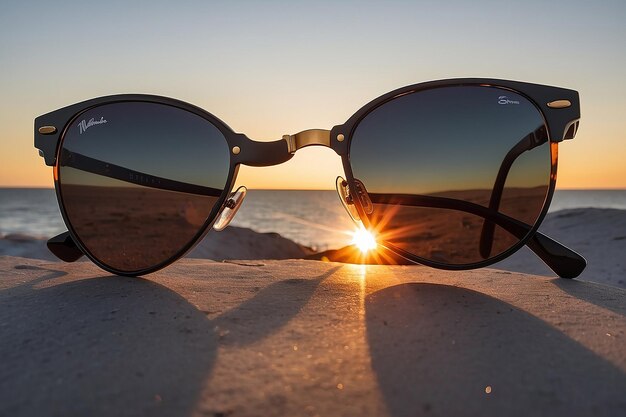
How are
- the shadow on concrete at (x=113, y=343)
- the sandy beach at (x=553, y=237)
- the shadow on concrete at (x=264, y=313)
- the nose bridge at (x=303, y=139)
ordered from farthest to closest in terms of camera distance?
the sandy beach at (x=553, y=237) → the nose bridge at (x=303, y=139) → the shadow on concrete at (x=264, y=313) → the shadow on concrete at (x=113, y=343)

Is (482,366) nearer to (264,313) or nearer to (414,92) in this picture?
(264,313)

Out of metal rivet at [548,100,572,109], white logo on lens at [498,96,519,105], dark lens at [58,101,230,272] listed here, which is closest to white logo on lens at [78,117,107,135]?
dark lens at [58,101,230,272]

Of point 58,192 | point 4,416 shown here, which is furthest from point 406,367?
point 58,192

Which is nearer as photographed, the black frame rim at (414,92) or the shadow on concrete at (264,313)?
the shadow on concrete at (264,313)

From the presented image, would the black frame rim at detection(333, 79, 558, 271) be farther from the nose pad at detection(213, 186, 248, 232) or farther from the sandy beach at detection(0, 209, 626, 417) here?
the nose pad at detection(213, 186, 248, 232)

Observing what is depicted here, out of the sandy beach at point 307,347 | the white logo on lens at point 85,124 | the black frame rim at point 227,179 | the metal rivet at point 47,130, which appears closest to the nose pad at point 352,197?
the sandy beach at point 307,347

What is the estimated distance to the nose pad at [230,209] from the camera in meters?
1.65

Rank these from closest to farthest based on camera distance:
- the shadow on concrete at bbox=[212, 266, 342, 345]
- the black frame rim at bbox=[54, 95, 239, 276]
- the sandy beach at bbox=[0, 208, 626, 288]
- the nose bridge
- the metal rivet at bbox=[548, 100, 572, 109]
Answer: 1. the shadow on concrete at bbox=[212, 266, 342, 345]
2. the metal rivet at bbox=[548, 100, 572, 109]
3. the black frame rim at bbox=[54, 95, 239, 276]
4. the nose bridge
5. the sandy beach at bbox=[0, 208, 626, 288]

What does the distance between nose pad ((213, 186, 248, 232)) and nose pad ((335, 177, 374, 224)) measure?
1.25ft

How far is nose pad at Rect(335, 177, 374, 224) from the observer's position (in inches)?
65.8

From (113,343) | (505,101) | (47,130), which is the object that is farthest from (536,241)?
(47,130)

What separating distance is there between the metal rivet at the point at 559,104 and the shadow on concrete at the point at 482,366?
741mm

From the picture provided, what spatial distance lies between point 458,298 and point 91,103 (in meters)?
1.40

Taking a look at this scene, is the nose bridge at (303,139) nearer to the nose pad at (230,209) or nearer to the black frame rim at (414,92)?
the black frame rim at (414,92)
